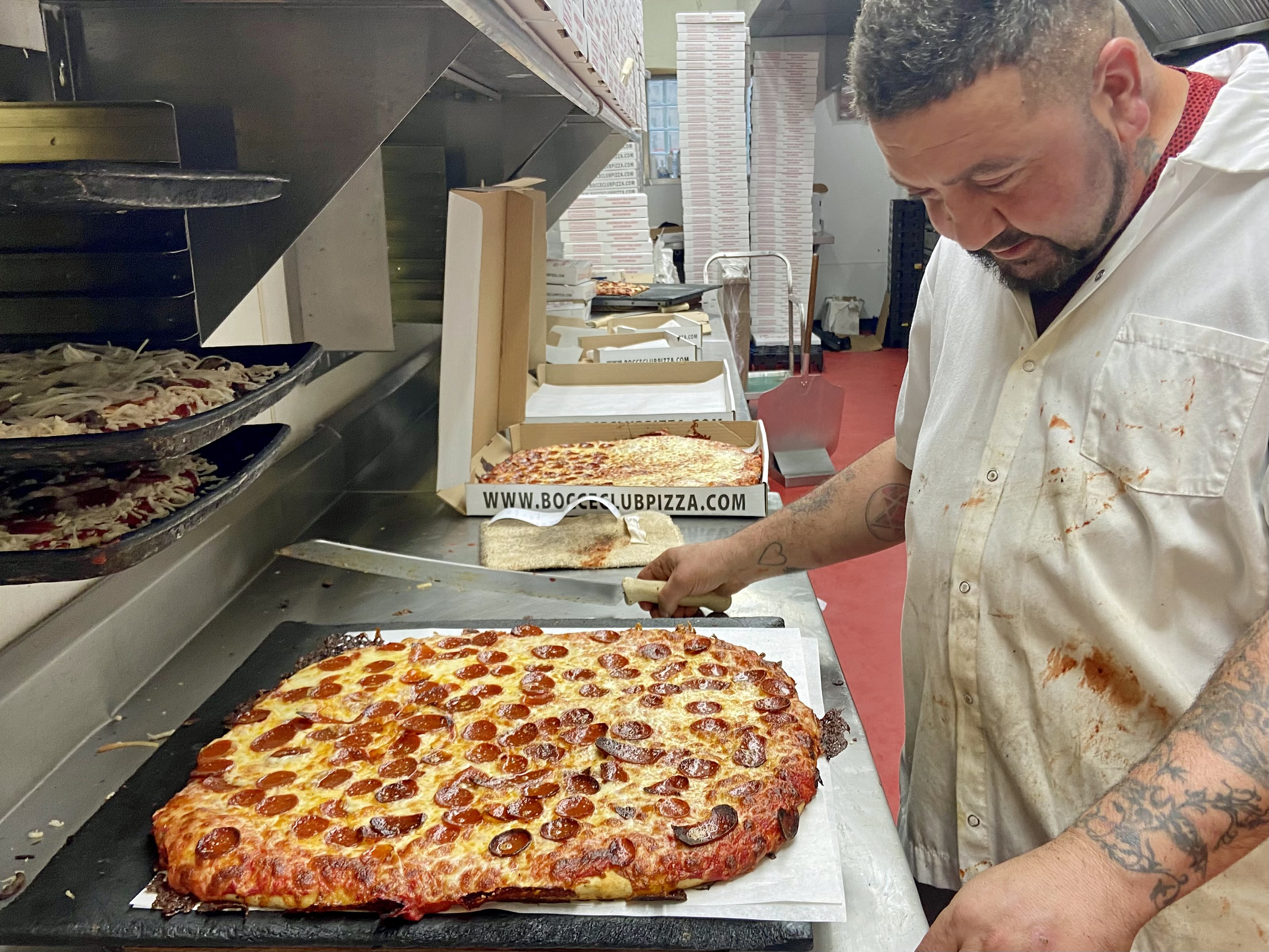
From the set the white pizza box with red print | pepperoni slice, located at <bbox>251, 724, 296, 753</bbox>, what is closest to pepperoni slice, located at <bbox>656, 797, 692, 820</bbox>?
pepperoni slice, located at <bbox>251, 724, 296, 753</bbox>

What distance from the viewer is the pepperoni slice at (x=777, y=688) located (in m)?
1.40

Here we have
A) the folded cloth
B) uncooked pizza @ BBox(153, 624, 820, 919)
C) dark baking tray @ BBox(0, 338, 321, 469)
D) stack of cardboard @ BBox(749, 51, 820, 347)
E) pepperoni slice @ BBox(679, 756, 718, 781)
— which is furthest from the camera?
stack of cardboard @ BBox(749, 51, 820, 347)

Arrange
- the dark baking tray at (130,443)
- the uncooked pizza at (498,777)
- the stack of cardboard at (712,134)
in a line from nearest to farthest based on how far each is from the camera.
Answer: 1. the dark baking tray at (130,443)
2. the uncooked pizza at (498,777)
3. the stack of cardboard at (712,134)

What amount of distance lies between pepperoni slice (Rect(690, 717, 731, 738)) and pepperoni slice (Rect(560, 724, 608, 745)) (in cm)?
13

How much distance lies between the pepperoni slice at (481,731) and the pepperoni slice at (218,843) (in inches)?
13.5

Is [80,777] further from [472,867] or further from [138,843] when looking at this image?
[472,867]

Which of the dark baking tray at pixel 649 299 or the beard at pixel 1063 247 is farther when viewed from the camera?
the dark baking tray at pixel 649 299

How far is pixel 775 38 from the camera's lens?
9266 mm

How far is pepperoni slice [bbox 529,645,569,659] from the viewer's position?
1559 millimetres

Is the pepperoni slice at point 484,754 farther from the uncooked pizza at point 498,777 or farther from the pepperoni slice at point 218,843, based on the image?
the pepperoni slice at point 218,843

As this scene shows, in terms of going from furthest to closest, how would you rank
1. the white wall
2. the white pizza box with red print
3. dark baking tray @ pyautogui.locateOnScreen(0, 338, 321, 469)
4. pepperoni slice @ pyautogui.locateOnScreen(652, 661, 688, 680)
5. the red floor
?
the white wall < the red floor < the white pizza box with red print < pepperoni slice @ pyautogui.locateOnScreen(652, 661, 688, 680) < dark baking tray @ pyautogui.locateOnScreen(0, 338, 321, 469)

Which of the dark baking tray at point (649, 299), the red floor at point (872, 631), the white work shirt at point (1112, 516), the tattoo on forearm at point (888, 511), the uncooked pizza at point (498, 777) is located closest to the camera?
the uncooked pizza at point (498, 777)

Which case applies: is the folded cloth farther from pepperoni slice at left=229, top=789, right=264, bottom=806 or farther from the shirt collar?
the shirt collar

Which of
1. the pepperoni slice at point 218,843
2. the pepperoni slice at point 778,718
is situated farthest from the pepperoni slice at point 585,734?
the pepperoni slice at point 218,843
